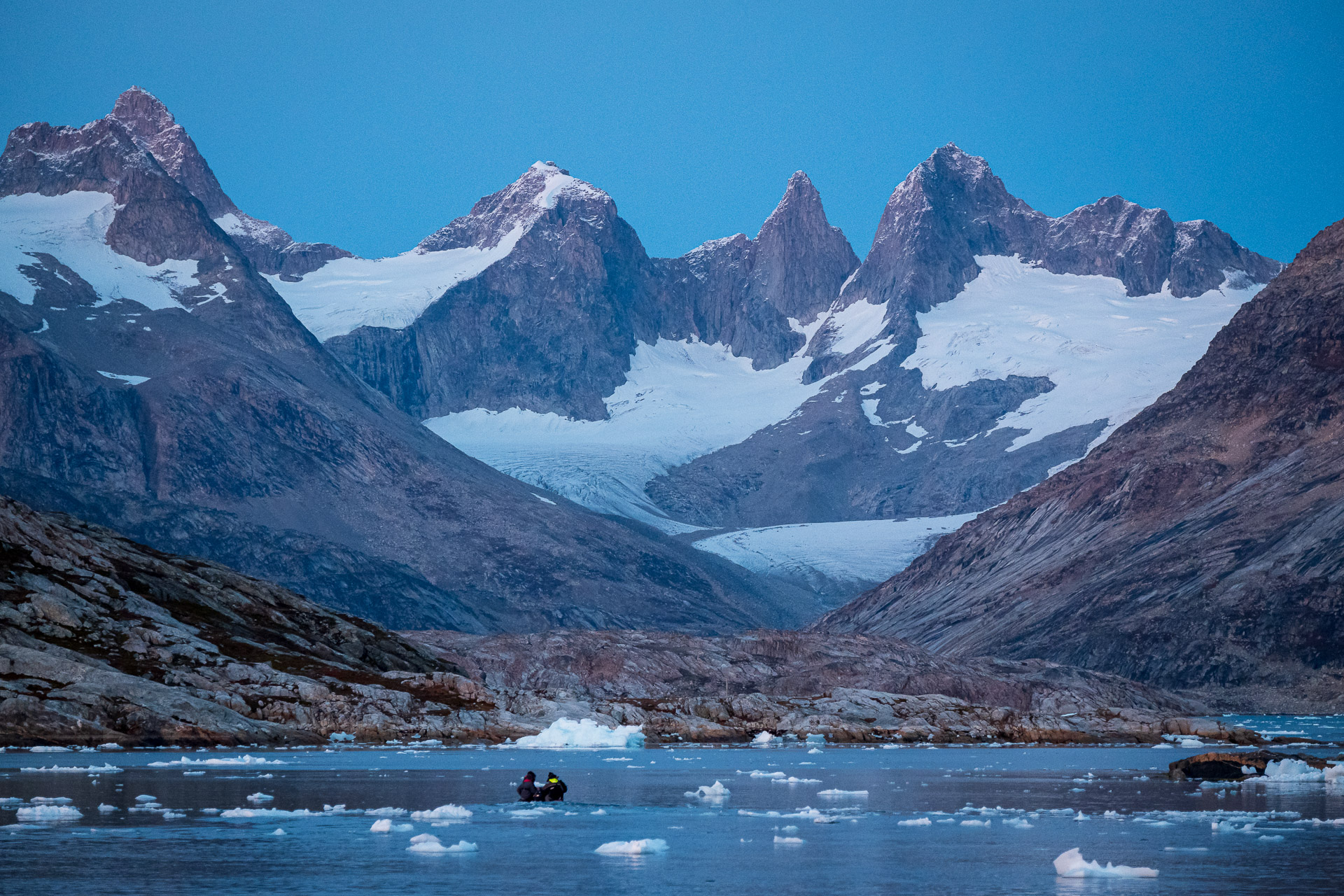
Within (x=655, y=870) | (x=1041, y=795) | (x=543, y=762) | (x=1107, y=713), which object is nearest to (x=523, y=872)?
(x=655, y=870)

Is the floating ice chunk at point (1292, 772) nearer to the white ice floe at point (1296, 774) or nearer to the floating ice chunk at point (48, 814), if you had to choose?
the white ice floe at point (1296, 774)

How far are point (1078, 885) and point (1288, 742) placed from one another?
76633 mm

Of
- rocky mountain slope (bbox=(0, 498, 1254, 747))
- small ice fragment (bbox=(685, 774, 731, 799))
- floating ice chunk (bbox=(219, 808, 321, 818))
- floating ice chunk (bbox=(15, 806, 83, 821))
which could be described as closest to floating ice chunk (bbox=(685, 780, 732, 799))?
small ice fragment (bbox=(685, 774, 731, 799))

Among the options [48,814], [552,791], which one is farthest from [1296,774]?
[48,814]

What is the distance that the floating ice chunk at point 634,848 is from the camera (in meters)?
39.9

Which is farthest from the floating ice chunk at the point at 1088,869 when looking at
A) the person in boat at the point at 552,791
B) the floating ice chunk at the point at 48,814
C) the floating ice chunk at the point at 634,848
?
the floating ice chunk at the point at 48,814

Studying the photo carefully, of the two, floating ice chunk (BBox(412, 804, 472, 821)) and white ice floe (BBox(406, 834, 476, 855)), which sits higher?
floating ice chunk (BBox(412, 804, 472, 821))

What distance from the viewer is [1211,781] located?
63.8 metres

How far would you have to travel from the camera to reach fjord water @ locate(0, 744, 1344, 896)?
34750 millimetres

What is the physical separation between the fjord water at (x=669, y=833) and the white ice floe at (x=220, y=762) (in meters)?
0.77

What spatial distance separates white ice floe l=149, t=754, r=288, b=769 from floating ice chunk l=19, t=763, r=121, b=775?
8.36 feet

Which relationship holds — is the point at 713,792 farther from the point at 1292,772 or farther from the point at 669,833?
the point at 1292,772

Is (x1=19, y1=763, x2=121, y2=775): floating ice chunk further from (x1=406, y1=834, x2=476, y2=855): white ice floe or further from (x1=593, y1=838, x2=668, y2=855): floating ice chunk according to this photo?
(x1=593, y1=838, x2=668, y2=855): floating ice chunk

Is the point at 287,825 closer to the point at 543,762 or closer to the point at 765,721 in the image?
the point at 543,762
